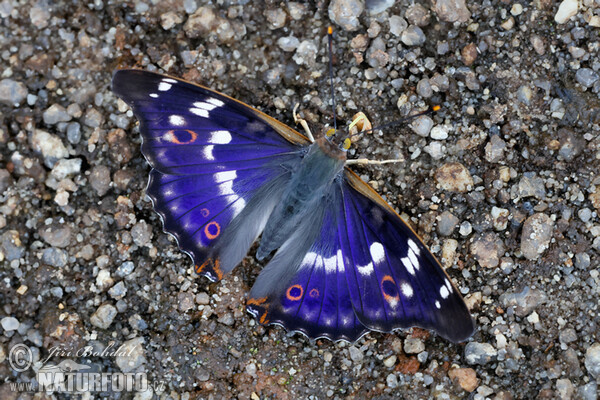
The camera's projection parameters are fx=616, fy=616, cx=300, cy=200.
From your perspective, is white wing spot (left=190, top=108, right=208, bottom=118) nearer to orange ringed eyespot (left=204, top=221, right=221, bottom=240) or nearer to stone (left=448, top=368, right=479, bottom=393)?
orange ringed eyespot (left=204, top=221, right=221, bottom=240)

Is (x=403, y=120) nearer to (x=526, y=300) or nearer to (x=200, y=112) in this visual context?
(x=200, y=112)

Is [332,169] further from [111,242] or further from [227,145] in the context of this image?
[111,242]

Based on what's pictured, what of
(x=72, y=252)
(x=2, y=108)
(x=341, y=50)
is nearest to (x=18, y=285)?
(x=72, y=252)

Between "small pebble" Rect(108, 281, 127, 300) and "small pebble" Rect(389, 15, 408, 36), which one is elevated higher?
"small pebble" Rect(389, 15, 408, 36)

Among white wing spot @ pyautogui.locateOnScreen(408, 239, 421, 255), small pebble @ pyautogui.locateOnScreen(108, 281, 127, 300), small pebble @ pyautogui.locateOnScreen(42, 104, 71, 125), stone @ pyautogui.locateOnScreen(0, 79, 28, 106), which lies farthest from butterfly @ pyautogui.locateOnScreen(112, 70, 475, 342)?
stone @ pyautogui.locateOnScreen(0, 79, 28, 106)

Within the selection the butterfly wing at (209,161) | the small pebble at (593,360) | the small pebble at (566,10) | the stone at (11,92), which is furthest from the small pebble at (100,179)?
the small pebble at (593,360)
